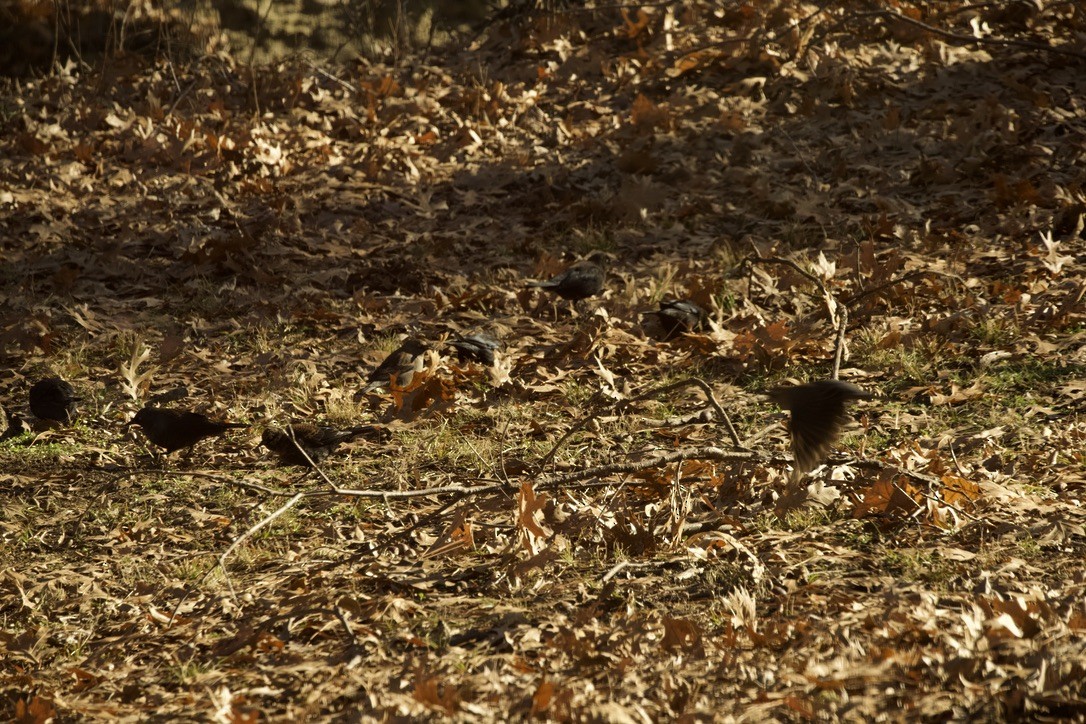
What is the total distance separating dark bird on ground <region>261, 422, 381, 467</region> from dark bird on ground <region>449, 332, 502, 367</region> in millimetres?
1046

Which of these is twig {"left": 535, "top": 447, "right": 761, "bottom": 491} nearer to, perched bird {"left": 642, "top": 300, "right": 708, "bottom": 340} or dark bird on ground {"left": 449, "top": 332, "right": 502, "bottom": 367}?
dark bird on ground {"left": 449, "top": 332, "right": 502, "bottom": 367}

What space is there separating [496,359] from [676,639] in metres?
2.80

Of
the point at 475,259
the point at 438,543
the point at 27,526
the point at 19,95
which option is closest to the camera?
the point at 438,543

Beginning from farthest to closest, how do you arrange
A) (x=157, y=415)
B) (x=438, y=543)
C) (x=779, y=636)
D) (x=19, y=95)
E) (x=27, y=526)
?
(x=19, y=95) < (x=157, y=415) < (x=27, y=526) < (x=438, y=543) < (x=779, y=636)

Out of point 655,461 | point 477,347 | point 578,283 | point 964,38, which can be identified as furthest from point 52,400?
point 964,38

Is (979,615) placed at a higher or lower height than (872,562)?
higher

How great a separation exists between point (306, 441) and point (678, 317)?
2.31 metres

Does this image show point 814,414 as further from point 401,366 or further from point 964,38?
point 964,38

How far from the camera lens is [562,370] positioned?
574 cm

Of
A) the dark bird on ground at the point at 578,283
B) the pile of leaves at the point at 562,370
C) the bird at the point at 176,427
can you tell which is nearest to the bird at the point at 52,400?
the pile of leaves at the point at 562,370

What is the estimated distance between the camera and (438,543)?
388 cm

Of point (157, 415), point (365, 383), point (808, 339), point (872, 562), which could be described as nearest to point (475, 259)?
point (365, 383)

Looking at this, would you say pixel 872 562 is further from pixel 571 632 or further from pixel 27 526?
pixel 27 526

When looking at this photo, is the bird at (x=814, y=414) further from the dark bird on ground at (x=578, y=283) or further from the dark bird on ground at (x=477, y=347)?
the dark bird on ground at (x=578, y=283)
